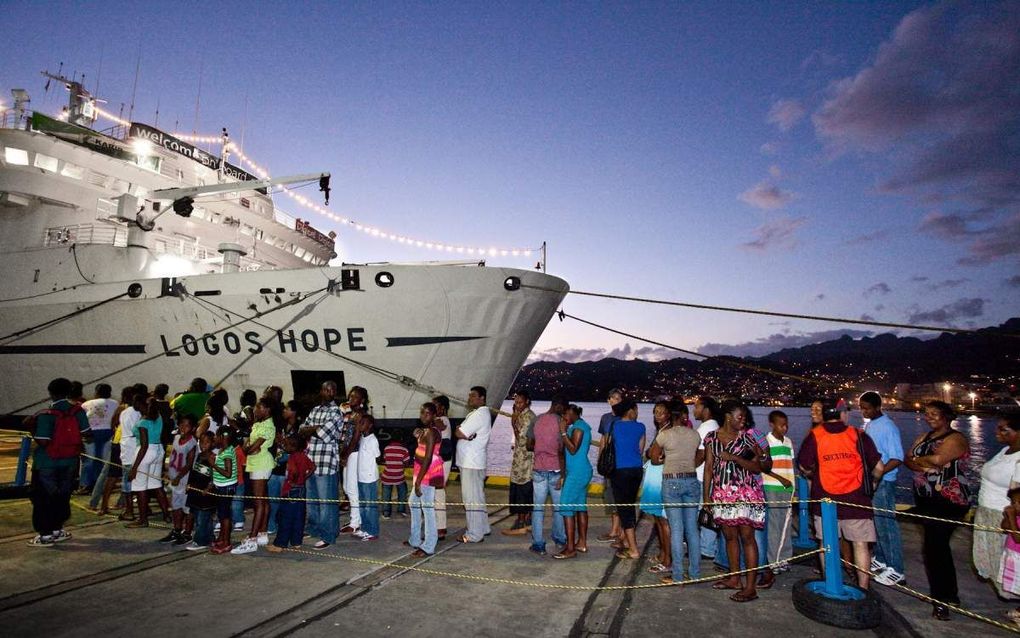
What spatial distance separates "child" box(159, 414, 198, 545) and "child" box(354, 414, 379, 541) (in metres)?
1.72

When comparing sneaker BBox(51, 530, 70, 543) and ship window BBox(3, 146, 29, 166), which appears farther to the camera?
ship window BBox(3, 146, 29, 166)

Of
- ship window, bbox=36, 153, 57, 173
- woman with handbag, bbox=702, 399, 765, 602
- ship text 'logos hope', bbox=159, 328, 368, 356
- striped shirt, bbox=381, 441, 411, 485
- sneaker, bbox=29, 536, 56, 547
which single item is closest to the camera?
woman with handbag, bbox=702, 399, 765, 602

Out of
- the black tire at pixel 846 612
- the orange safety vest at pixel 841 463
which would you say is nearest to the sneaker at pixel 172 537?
the black tire at pixel 846 612

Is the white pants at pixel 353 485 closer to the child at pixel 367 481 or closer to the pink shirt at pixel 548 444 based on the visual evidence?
the child at pixel 367 481

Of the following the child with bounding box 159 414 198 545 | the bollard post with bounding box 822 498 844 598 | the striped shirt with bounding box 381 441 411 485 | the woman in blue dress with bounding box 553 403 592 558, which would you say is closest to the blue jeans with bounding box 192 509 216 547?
the child with bounding box 159 414 198 545

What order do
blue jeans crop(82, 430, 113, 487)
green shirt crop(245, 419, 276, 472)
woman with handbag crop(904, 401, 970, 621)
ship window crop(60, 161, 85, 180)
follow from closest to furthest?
woman with handbag crop(904, 401, 970, 621) < green shirt crop(245, 419, 276, 472) < blue jeans crop(82, 430, 113, 487) < ship window crop(60, 161, 85, 180)

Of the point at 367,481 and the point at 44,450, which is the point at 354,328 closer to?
the point at 367,481

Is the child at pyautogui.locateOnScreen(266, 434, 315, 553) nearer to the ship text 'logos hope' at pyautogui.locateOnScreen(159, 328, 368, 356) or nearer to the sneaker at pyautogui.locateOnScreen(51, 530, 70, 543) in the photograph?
the sneaker at pyautogui.locateOnScreen(51, 530, 70, 543)

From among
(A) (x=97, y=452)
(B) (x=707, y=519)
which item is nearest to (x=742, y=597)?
(B) (x=707, y=519)

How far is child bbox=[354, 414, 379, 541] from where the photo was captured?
570cm

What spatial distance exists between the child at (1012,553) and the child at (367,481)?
549 cm

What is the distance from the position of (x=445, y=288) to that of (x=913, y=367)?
205m

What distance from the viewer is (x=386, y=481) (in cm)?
619

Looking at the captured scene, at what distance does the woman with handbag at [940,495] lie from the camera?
3.88 meters
